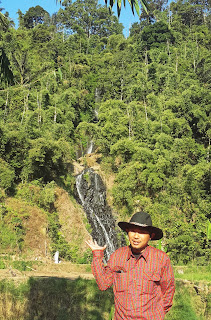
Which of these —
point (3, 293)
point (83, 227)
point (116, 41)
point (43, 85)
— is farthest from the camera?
point (116, 41)

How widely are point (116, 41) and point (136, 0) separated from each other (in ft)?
128

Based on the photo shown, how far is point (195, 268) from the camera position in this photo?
456 inches

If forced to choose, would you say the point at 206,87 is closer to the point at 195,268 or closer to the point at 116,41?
the point at 116,41

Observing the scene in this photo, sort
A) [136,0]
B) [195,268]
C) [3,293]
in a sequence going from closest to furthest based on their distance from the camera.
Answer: [136,0], [3,293], [195,268]

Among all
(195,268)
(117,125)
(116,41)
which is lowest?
(195,268)

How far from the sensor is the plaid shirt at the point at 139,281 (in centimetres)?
229

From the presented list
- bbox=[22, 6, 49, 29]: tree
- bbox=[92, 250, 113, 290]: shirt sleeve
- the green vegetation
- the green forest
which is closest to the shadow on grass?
the green vegetation

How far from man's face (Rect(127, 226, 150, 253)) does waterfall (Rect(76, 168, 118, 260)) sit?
15.5 metres

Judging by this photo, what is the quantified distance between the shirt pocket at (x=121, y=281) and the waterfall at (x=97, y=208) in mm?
15515

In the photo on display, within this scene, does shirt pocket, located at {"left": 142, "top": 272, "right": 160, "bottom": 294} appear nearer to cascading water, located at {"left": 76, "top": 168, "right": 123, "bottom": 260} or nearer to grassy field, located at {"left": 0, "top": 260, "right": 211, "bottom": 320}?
grassy field, located at {"left": 0, "top": 260, "right": 211, "bottom": 320}

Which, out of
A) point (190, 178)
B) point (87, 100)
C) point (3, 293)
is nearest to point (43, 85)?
point (87, 100)

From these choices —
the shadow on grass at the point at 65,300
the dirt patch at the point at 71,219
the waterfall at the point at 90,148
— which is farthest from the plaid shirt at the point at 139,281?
the waterfall at the point at 90,148

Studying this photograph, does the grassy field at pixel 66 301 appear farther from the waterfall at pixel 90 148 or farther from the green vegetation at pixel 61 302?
the waterfall at pixel 90 148

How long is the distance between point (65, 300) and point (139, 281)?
3.04m
